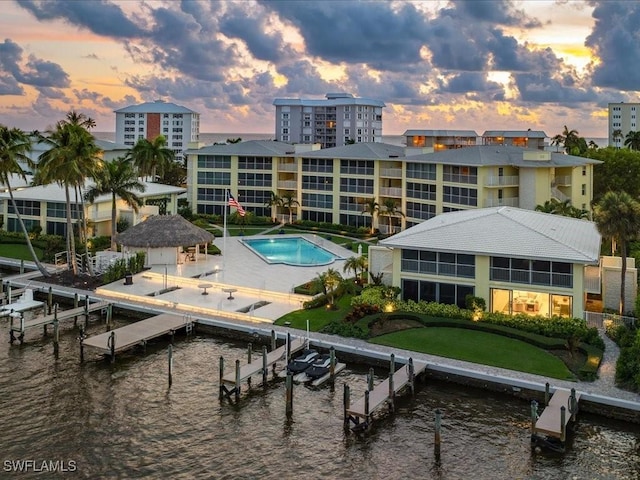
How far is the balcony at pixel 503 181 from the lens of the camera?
55.4m

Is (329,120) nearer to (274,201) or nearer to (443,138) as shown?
(443,138)

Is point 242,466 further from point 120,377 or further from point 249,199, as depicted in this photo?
point 249,199

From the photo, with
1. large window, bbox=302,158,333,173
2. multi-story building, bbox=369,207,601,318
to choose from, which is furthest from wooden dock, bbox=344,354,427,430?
large window, bbox=302,158,333,173

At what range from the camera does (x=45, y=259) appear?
50.8m

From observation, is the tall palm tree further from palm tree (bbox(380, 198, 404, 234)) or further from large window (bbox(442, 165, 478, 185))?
large window (bbox(442, 165, 478, 185))

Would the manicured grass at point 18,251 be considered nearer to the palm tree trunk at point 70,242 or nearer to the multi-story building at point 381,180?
the palm tree trunk at point 70,242

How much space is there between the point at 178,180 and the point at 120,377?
2864 inches

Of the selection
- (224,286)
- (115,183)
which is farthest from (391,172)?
(224,286)

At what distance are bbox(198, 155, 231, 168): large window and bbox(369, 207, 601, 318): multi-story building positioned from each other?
43083 mm

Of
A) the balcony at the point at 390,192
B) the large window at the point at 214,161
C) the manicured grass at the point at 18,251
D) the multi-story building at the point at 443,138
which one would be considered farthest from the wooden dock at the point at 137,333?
the multi-story building at the point at 443,138

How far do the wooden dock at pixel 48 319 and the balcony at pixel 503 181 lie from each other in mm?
34577

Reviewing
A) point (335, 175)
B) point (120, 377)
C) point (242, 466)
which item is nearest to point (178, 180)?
point (335, 175)

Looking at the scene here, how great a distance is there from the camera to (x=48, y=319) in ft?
115

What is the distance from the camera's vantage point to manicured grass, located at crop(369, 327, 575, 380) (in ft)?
88.4
